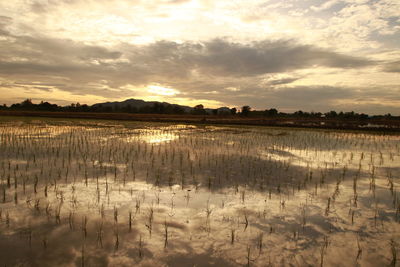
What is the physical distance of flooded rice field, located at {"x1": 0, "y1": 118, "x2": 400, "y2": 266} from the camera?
11.5 ft

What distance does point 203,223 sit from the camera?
4504 mm

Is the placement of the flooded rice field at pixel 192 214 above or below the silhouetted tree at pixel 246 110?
below

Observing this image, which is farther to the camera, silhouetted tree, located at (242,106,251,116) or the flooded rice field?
silhouetted tree, located at (242,106,251,116)

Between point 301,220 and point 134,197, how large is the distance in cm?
384

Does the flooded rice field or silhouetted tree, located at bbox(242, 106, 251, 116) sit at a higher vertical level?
silhouetted tree, located at bbox(242, 106, 251, 116)

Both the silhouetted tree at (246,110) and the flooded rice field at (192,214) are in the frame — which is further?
the silhouetted tree at (246,110)

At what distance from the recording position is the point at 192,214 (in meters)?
4.89

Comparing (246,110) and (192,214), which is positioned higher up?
(246,110)

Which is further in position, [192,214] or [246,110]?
[246,110]

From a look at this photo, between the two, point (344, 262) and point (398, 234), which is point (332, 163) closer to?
point (398, 234)

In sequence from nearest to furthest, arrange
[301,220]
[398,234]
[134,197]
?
[398,234], [301,220], [134,197]

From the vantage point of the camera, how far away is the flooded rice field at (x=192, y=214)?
11.5ft

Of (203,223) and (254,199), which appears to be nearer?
(203,223)

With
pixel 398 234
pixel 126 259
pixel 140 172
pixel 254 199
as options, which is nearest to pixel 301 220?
pixel 254 199
